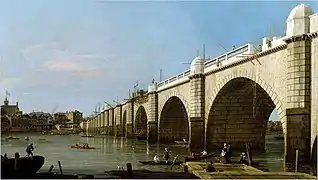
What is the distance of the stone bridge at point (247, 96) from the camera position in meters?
15.9

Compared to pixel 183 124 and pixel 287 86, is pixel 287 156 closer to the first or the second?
pixel 287 86

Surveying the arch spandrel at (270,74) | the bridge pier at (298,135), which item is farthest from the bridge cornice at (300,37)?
the bridge pier at (298,135)

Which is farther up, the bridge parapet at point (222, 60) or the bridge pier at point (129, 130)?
the bridge parapet at point (222, 60)

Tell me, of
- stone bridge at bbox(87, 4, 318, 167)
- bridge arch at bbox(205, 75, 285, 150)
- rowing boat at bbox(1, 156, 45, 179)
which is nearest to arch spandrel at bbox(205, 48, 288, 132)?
stone bridge at bbox(87, 4, 318, 167)

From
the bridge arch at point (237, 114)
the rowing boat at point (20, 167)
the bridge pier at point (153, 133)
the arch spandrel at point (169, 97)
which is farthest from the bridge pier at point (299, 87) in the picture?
the bridge pier at point (153, 133)

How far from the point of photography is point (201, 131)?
2795 cm

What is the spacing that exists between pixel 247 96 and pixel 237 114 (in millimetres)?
1546

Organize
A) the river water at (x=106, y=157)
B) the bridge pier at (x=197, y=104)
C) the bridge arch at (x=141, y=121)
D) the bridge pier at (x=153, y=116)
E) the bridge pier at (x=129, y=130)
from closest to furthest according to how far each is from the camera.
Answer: the river water at (x=106, y=157)
the bridge pier at (x=197, y=104)
the bridge pier at (x=153, y=116)
the bridge arch at (x=141, y=121)
the bridge pier at (x=129, y=130)

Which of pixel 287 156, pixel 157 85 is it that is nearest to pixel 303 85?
pixel 287 156

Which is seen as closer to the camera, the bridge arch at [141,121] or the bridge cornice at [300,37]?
the bridge cornice at [300,37]

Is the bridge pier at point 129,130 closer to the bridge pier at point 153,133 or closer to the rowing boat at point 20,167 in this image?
the bridge pier at point 153,133

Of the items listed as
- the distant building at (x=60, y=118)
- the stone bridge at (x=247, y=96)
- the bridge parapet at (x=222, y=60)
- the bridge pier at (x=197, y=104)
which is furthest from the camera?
the distant building at (x=60, y=118)

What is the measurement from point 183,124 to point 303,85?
1063 inches

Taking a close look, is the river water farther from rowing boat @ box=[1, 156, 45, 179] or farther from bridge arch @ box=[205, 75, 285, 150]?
rowing boat @ box=[1, 156, 45, 179]
